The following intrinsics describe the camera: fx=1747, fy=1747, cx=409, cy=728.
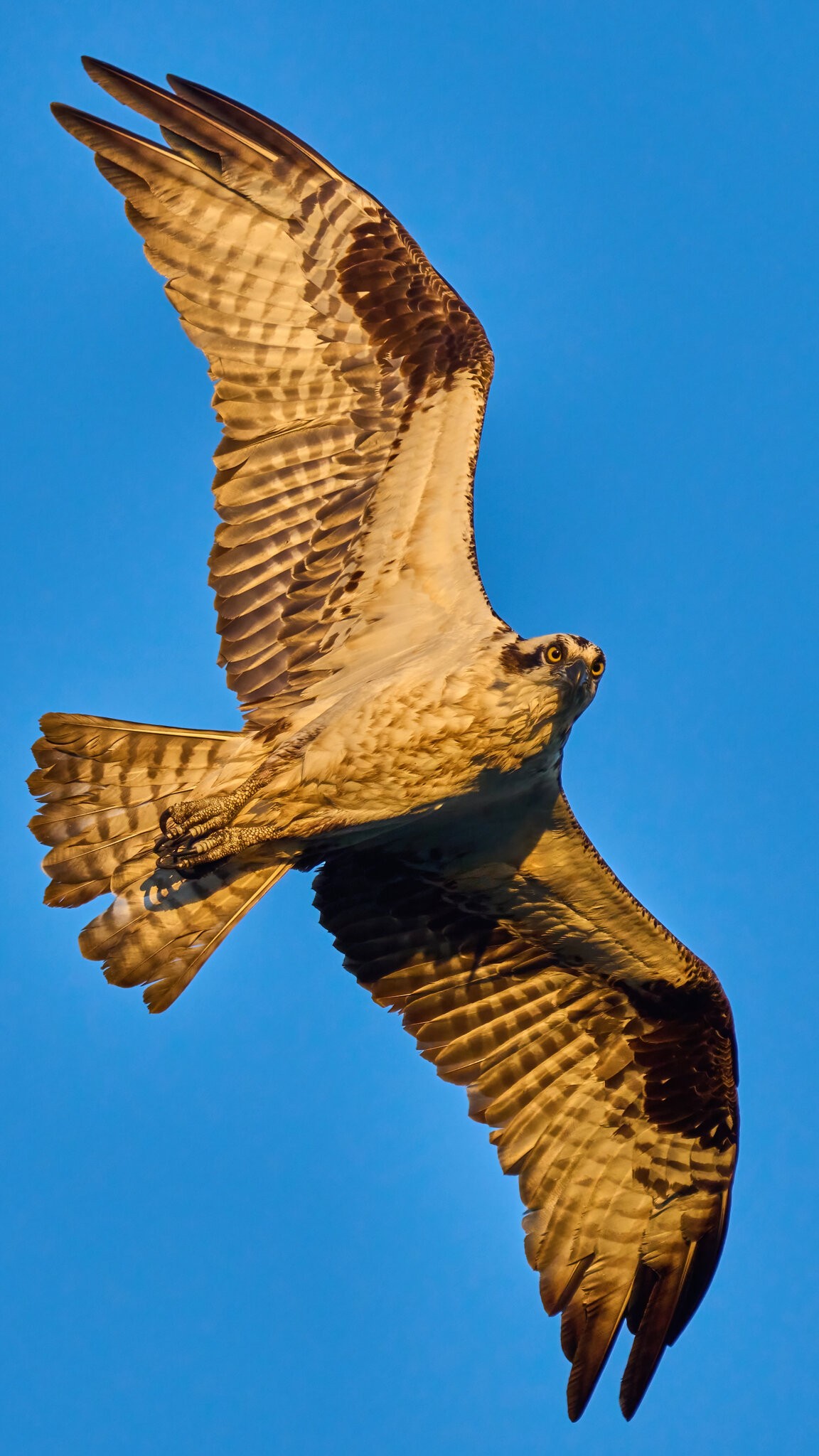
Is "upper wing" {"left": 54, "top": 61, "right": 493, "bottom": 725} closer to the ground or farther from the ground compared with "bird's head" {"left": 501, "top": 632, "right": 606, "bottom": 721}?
farther from the ground

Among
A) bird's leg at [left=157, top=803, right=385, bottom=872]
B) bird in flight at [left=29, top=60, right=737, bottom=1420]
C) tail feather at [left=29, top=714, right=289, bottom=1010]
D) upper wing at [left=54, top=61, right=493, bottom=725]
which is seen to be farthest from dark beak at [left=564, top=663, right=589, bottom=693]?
tail feather at [left=29, top=714, right=289, bottom=1010]

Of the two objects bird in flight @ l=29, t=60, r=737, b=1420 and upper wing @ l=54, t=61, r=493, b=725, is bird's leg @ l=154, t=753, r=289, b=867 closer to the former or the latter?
bird in flight @ l=29, t=60, r=737, b=1420

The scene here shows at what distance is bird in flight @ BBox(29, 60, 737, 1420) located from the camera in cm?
836

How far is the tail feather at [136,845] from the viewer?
332 inches

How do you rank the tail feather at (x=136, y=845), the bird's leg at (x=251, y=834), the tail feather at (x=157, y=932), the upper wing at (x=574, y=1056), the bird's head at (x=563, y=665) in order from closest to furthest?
the bird's head at (x=563, y=665), the bird's leg at (x=251, y=834), the tail feather at (x=136, y=845), the tail feather at (x=157, y=932), the upper wing at (x=574, y=1056)

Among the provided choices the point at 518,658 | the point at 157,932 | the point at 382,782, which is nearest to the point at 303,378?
the point at 518,658

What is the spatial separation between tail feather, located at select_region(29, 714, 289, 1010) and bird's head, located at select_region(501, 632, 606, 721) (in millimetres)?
1512

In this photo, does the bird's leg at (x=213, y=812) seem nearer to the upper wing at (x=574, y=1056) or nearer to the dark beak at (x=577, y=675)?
the upper wing at (x=574, y=1056)

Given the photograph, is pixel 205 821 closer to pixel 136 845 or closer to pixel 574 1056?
pixel 136 845

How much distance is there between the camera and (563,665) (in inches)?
302

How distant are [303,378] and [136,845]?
2.53 metres

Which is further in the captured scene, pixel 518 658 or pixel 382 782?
pixel 382 782

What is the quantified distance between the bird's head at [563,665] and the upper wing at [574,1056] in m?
1.42

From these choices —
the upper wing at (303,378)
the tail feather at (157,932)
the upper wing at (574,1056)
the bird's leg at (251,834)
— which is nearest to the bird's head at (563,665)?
the upper wing at (303,378)
